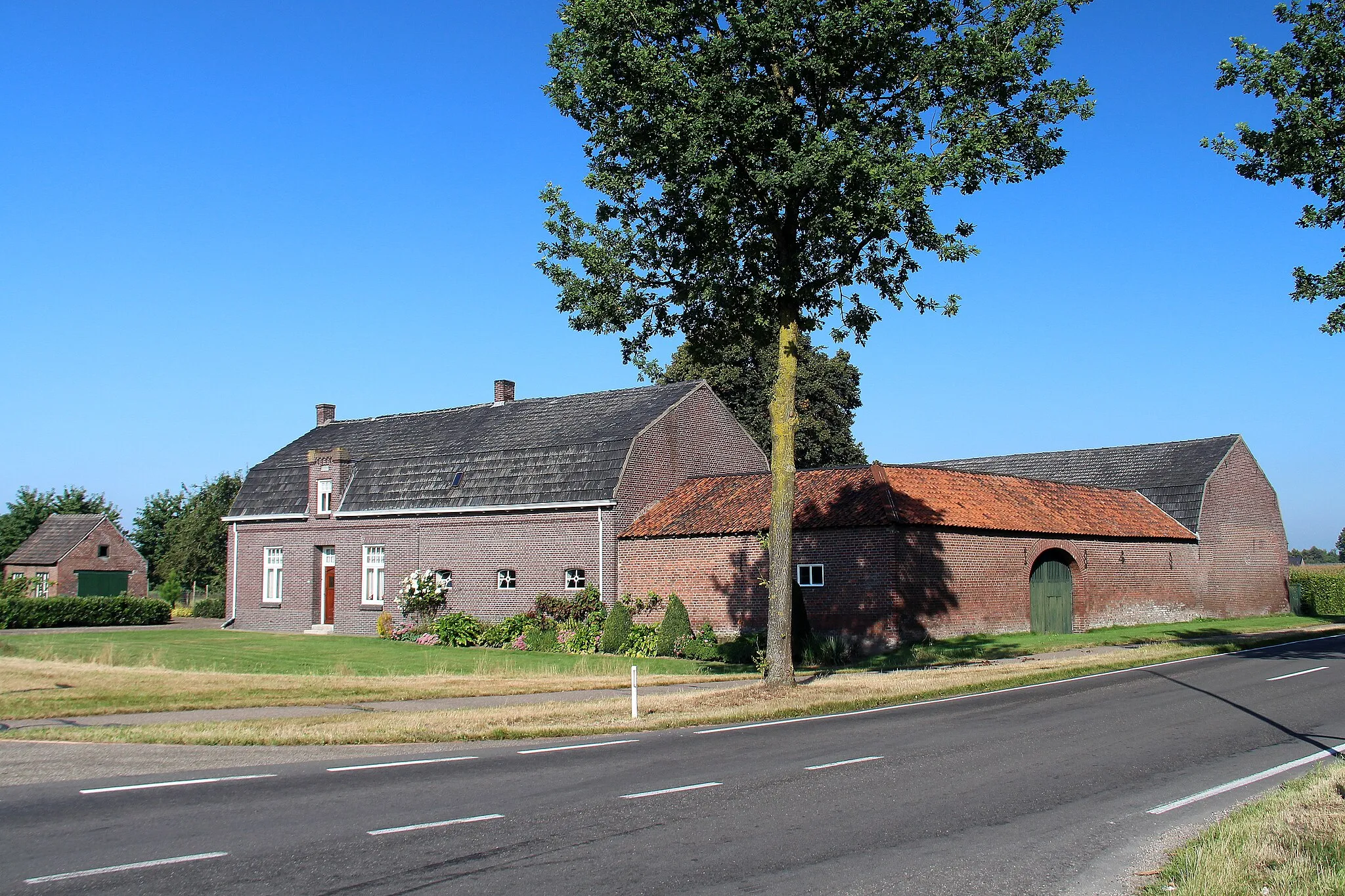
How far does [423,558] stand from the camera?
37969 mm

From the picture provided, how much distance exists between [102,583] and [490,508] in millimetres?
41251

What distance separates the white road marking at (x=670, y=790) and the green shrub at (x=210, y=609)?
45668 millimetres

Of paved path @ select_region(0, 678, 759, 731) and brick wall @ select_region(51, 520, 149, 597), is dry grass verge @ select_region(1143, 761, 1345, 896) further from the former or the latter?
brick wall @ select_region(51, 520, 149, 597)

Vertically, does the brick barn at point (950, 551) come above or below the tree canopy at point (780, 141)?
below

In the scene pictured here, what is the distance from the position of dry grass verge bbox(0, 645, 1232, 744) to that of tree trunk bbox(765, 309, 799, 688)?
71 centimetres

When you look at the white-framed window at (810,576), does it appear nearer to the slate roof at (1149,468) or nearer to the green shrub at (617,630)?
the green shrub at (617,630)

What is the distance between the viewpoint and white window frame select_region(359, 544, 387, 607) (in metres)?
39.6

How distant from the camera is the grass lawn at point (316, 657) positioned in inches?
993

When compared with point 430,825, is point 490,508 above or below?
above

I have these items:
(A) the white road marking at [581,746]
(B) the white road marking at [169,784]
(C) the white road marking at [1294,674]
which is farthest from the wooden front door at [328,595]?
(C) the white road marking at [1294,674]

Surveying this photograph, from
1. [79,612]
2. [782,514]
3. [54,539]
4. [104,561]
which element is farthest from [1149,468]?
[54,539]

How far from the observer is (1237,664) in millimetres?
23141

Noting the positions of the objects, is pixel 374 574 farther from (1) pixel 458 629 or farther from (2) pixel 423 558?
(1) pixel 458 629

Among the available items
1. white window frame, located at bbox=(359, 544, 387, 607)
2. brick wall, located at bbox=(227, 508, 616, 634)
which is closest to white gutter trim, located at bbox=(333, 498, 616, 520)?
brick wall, located at bbox=(227, 508, 616, 634)
